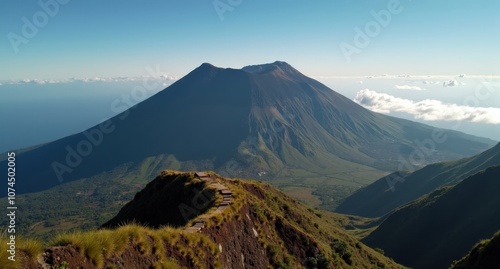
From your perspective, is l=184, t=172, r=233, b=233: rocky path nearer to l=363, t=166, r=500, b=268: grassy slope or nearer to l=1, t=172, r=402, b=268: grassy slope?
l=1, t=172, r=402, b=268: grassy slope

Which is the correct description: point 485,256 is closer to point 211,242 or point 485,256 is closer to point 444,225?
point 211,242

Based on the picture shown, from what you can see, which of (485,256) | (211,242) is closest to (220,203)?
(211,242)

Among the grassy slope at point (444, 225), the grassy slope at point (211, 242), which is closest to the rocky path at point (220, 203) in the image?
the grassy slope at point (211, 242)

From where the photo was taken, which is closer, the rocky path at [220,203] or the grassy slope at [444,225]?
the rocky path at [220,203]

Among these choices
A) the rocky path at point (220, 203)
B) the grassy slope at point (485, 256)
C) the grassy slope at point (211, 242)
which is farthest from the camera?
the grassy slope at point (485, 256)

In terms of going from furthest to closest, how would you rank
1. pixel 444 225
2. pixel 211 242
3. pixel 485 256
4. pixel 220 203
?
pixel 444 225
pixel 220 203
pixel 485 256
pixel 211 242

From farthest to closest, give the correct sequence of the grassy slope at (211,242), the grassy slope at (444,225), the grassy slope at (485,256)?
1. the grassy slope at (444,225)
2. the grassy slope at (485,256)
3. the grassy slope at (211,242)

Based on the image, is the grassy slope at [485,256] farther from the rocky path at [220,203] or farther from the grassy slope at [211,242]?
the rocky path at [220,203]

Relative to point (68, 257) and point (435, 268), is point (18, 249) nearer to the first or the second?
point (68, 257)
